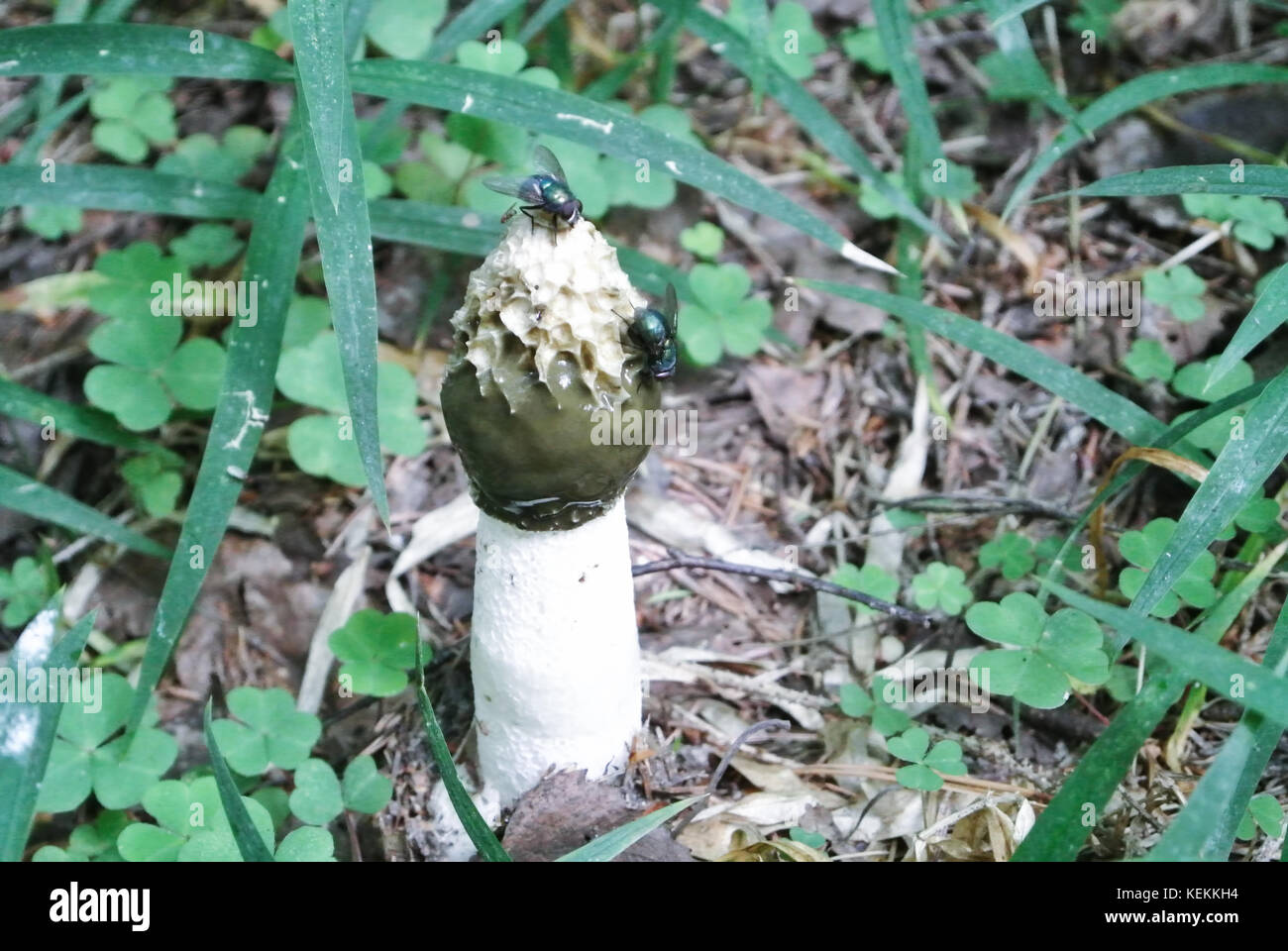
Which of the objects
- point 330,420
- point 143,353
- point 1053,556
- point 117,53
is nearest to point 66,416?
point 143,353

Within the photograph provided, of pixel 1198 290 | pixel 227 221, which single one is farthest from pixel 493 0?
pixel 1198 290

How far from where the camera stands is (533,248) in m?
2.47

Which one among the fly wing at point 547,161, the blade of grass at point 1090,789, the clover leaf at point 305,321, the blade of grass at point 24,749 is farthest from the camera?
the clover leaf at point 305,321

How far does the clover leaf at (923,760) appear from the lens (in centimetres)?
316

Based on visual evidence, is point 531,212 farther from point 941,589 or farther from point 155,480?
point 155,480

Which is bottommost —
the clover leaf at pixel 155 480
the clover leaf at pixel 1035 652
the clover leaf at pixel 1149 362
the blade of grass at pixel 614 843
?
the blade of grass at pixel 614 843

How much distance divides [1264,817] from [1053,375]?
1.29 meters

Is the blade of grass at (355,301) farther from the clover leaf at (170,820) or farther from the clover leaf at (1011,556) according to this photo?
the clover leaf at (1011,556)

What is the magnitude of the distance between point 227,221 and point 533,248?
2566 millimetres

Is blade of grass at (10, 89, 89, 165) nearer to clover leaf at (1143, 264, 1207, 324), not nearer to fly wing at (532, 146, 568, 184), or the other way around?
fly wing at (532, 146, 568, 184)

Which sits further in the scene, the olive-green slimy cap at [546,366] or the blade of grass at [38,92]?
the blade of grass at [38,92]

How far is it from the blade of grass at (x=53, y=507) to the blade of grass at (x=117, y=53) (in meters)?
1.19

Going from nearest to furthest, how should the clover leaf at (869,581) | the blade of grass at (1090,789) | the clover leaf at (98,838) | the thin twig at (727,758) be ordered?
the blade of grass at (1090,789) < the thin twig at (727,758) < the clover leaf at (98,838) < the clover leaf at (869,581)

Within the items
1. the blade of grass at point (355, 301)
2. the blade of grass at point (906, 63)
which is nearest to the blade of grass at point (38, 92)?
the blade of grass at point (355, 301)
